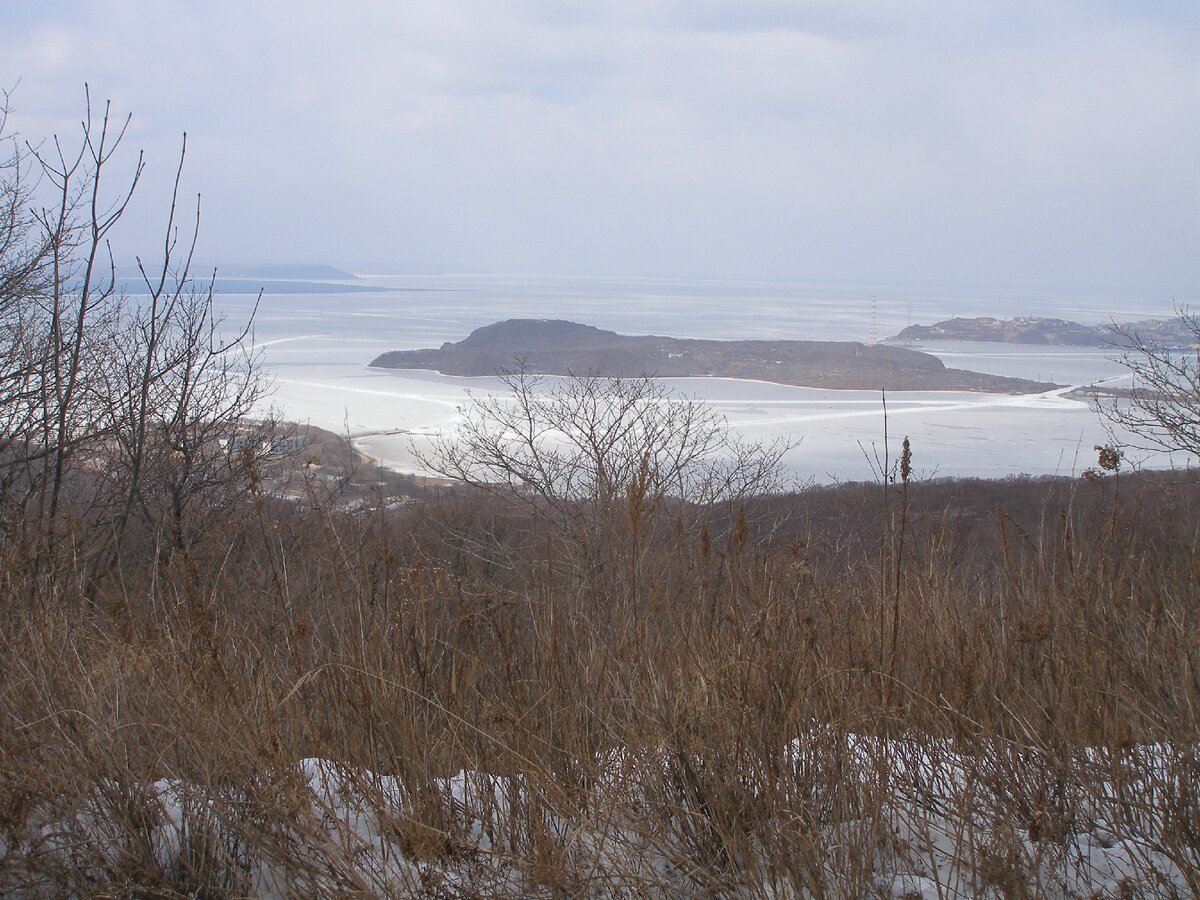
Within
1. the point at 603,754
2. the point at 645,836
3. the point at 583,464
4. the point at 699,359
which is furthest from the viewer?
the point at 699,359

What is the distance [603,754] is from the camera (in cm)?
219

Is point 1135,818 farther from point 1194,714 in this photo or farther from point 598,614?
point 598,614

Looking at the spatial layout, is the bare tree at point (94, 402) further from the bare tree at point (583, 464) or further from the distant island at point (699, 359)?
the distant island at point (699, 359)

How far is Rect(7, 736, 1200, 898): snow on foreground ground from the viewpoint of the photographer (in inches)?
68.8

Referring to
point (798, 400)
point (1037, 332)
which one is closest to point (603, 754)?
point (798, 400)

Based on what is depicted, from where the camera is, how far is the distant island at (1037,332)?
70.8 ft

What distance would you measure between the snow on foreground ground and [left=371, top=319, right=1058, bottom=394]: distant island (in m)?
31.0

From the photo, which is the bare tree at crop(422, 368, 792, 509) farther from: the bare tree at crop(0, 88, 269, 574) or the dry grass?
the dry grass

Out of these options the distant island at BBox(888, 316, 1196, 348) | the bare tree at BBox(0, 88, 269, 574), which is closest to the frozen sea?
the distant island at BBox(888, 316, 1196, 348)

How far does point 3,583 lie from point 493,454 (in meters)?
14.5

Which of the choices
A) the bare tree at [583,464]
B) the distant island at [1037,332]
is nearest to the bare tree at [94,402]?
the bare tree at [583,464]

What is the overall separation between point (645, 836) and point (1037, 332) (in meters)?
40.8

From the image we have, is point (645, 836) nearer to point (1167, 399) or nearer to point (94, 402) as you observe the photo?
point (94, 402)

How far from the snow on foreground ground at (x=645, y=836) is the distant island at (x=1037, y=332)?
826 inches
